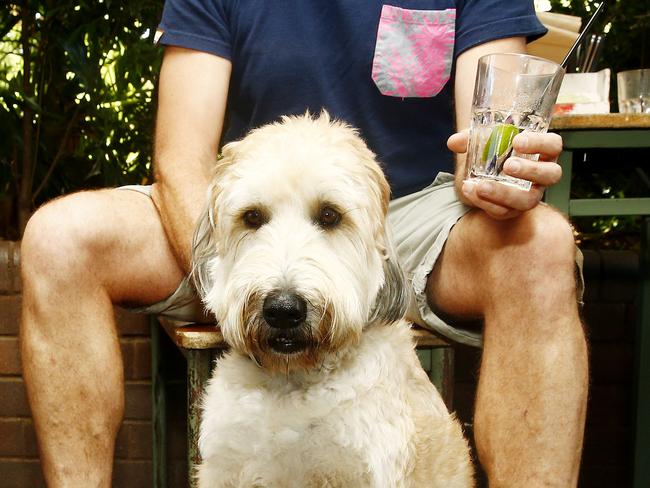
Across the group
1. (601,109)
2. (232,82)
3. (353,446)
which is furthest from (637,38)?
(353,446)

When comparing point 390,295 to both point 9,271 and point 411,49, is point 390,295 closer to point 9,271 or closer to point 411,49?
point 411,49

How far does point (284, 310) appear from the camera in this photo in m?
1.50

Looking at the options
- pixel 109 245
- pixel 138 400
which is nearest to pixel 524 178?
pixel 109 245

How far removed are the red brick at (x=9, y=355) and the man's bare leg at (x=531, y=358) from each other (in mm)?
1969

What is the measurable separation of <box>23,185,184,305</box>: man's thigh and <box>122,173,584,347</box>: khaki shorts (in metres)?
0.05

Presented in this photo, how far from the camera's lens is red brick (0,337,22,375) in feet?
10.0

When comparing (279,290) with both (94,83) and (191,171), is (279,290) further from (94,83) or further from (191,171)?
(94,83)

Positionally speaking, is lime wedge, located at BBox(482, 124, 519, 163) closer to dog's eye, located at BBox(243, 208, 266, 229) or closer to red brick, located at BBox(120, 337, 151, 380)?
dog's eye, located at BBox(243, 208, 266, 229)

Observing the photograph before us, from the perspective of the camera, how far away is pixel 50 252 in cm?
194

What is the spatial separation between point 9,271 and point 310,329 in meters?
1.86

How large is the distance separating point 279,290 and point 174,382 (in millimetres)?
1464

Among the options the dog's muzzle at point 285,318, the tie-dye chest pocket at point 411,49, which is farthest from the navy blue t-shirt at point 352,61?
the dog's muzzle at point 285,318

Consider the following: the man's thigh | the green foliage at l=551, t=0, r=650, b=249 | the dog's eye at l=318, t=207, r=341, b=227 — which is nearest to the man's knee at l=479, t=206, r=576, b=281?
the dog's eye at l=318, t=207, r=341, b=227

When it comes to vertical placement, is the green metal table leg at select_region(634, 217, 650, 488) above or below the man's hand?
below
